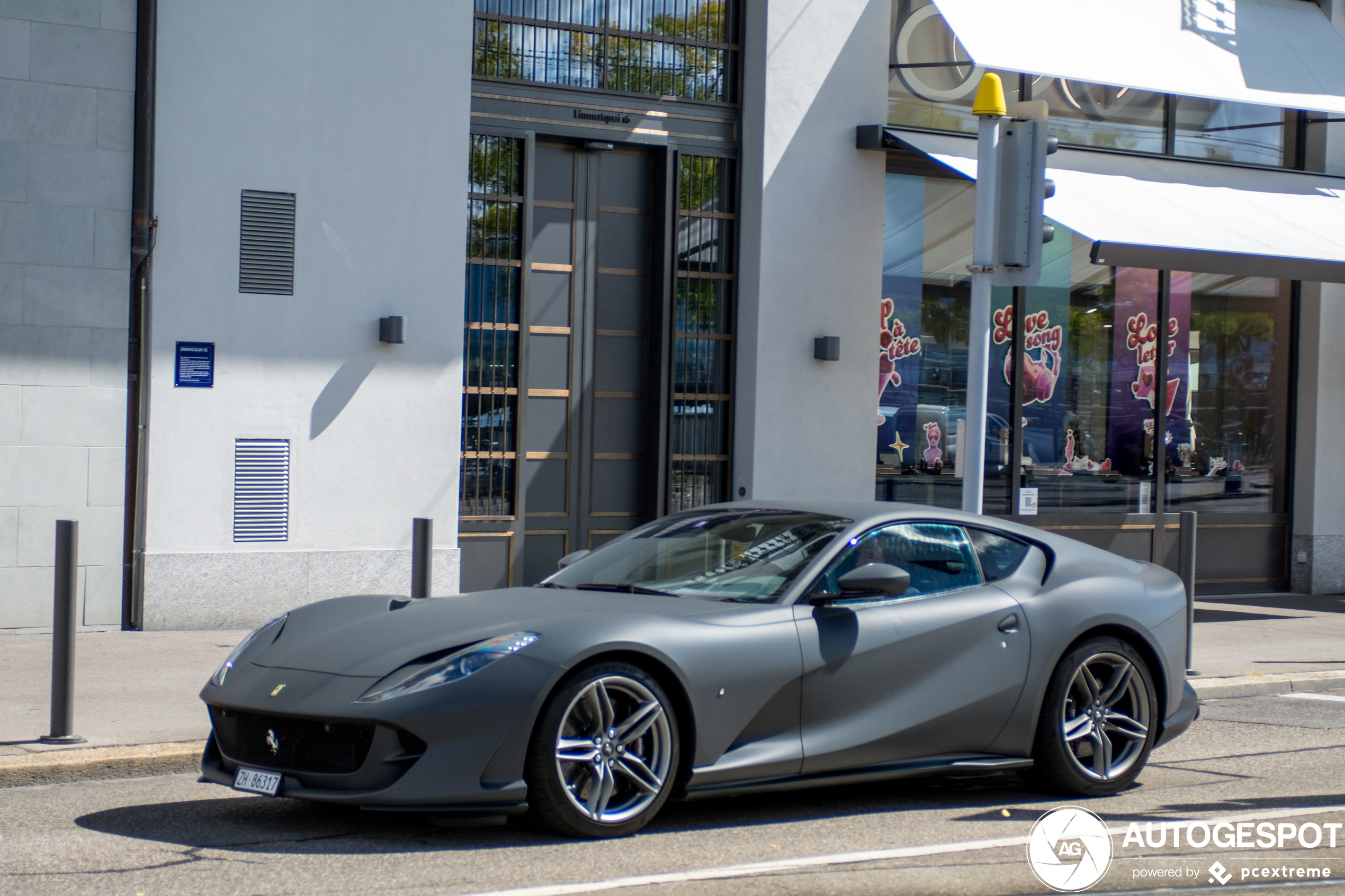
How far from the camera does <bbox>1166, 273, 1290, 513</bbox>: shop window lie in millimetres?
14227

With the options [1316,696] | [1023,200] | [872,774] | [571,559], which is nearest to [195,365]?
[571,559]

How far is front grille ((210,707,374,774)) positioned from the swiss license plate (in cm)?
4

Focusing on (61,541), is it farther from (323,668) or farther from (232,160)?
(232,160)

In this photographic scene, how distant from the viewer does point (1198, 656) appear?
1020 cm

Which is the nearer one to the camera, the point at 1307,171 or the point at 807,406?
the point at 807,406

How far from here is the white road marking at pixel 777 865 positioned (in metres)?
4.30

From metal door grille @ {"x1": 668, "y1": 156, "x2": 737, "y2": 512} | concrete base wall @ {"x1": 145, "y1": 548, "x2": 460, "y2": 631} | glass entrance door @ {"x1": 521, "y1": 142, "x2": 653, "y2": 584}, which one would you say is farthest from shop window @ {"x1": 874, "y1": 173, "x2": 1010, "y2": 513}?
concrete base wall @ {"x1": 145, "y1": 548, "x2": 460, "y2": 631}

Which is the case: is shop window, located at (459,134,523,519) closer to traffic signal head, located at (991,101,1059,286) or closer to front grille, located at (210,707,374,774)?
traffic signal head, located at (991,101,1059,286)

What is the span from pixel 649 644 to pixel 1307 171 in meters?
12.3

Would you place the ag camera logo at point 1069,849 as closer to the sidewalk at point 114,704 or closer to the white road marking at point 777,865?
the white road marking at point 777,865

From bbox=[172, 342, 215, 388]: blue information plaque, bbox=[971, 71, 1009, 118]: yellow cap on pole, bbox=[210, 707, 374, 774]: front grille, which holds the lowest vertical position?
bbox=[210, 707, 374, 774]: front grille

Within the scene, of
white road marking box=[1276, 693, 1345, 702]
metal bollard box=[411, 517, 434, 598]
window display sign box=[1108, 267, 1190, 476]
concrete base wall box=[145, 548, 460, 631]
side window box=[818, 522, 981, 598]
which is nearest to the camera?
side window box=[818, 522, 981, 598]

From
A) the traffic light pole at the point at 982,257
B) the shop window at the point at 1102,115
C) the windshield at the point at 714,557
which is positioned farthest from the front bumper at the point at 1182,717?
the shop window at the point at 1102,115

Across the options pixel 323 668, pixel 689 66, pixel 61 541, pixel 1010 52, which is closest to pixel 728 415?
pixel 689 66
